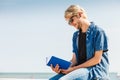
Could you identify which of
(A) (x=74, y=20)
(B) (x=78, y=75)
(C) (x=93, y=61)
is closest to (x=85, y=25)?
(A) (x=74, y=20)

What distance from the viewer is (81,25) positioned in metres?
2.41

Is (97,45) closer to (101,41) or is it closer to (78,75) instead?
(101,41)

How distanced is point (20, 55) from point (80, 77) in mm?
6645

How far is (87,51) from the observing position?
238cm

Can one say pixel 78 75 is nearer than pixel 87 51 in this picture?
Yes

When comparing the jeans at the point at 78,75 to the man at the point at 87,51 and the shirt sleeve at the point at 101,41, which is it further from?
the shirt sleeve at the point at 101,41

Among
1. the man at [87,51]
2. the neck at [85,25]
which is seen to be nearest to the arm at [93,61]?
the man at [87,51]

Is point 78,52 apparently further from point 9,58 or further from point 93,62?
point 9,58

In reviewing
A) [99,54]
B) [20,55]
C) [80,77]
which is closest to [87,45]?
[99,54]

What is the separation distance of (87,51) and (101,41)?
0.13 meters

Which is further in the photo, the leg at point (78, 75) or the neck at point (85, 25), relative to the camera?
the neck at point (85, 25)

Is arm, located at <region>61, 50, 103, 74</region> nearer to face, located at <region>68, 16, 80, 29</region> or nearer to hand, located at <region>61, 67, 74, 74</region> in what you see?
hand, located at <region>61, 67, 74, 74</region>

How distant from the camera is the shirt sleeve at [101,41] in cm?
234

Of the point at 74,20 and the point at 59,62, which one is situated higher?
the point at 74,20
